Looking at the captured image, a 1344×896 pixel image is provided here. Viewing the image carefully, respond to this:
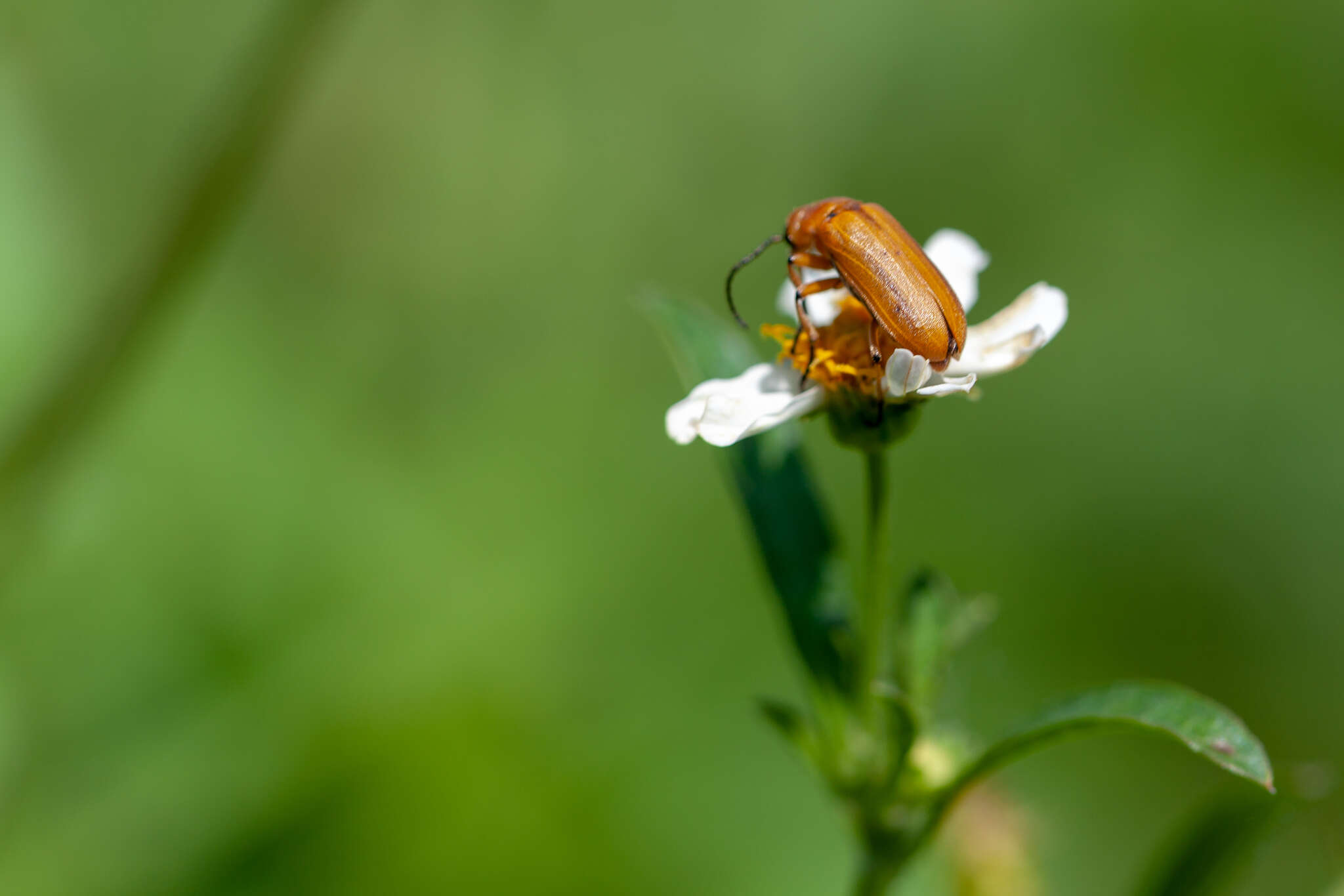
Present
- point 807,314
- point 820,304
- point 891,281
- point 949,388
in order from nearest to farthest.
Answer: point 949,388
point 891,281
point 807,314
point 820,304

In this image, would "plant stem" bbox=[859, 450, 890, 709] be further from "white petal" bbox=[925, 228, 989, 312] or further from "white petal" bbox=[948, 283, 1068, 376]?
"white petal" bbox=[925, 228, 989, 312]

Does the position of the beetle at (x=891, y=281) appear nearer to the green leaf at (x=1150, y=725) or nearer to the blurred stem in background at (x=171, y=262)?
the green leaf at (x=1150, y=725)

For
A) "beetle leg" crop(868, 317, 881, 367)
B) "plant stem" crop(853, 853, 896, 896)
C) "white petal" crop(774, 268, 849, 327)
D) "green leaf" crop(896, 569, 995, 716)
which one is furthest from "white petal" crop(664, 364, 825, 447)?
"plant stem" crop(853, 853, 896, 896)

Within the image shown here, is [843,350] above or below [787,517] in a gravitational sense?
above

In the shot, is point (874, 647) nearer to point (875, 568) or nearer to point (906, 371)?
point (875, 568)

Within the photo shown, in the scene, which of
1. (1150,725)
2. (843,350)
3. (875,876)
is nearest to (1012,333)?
(843,350)

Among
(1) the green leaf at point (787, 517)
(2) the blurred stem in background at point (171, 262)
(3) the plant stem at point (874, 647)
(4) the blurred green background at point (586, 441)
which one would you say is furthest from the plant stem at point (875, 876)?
(2) the blurred stem in background at point (171, 262)

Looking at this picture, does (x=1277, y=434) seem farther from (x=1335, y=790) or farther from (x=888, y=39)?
(x=888, y=39)
